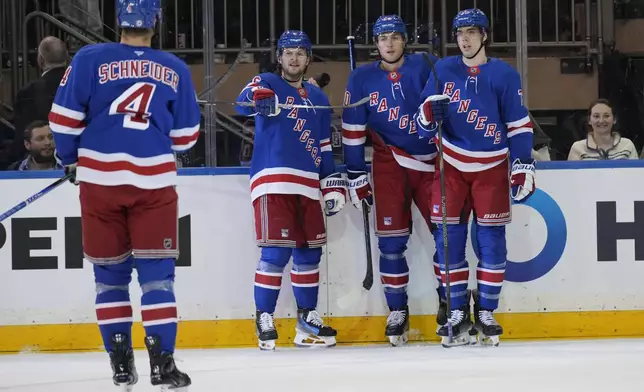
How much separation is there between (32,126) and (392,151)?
5.33 feet

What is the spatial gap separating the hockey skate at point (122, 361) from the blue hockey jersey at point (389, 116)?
1.73m

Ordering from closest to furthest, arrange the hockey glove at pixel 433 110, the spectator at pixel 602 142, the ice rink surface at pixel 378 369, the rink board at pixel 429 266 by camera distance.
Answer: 1. the ice rink surface at pixel 378 369
2. the hockey glove at pixel 433 110
3. the rink board at pixel 429 266
4. the spectator at pixel 602 142

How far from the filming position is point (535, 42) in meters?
7.20

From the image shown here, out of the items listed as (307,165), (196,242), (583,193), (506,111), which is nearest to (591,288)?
(583,193)

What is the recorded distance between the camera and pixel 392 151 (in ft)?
16.8

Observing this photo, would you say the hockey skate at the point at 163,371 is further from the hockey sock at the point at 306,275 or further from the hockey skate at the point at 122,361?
the hockey sock at the point at 306,275

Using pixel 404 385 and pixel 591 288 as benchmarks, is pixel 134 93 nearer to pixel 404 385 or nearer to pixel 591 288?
pixel 404 385

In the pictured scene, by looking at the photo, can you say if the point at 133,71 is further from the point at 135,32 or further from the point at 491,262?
the point at 491,262

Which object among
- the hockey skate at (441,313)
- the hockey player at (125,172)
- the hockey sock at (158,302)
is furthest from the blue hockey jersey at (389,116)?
the hockey sock at (158,302)

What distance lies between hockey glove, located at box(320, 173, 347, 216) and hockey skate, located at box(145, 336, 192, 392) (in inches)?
62.8

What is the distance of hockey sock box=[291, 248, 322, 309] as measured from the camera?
506cm

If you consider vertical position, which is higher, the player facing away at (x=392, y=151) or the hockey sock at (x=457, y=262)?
the player facing away at (x=392, y=151)

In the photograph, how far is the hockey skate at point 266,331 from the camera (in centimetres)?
499

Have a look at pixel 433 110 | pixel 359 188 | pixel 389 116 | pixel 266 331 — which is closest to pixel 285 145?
pixel 359 188
